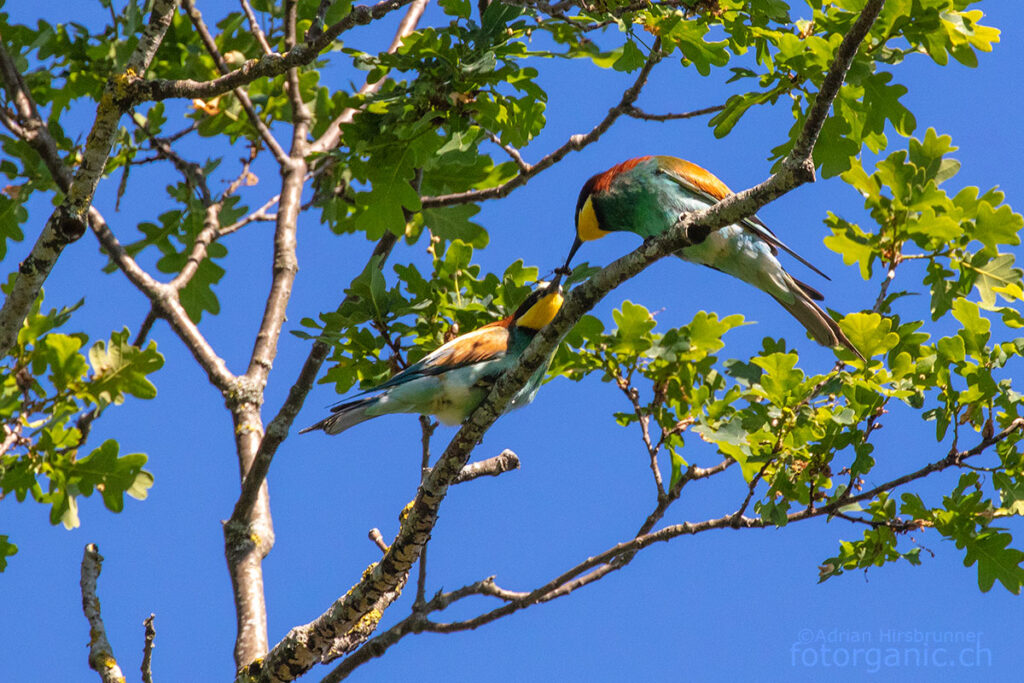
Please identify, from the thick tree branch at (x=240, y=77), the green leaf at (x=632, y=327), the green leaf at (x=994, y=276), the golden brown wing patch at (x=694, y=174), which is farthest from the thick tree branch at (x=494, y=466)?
the golden brown wing patch at (x=694, y=174)

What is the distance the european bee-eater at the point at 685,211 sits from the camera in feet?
16.1

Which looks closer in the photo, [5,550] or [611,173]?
→ [5,550]

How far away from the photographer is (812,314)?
16.0 feet

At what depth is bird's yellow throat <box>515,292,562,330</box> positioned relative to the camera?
463 cm

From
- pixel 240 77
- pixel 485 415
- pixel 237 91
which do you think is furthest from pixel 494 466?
pixel 237 91

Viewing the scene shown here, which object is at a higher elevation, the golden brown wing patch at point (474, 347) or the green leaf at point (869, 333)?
the golden brown wing patch at point (474, 347)

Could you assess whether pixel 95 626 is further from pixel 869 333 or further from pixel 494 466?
pixel 869 333

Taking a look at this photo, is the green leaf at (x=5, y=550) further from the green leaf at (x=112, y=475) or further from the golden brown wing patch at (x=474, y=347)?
the golden brown wing patch at (x=474, y=347)

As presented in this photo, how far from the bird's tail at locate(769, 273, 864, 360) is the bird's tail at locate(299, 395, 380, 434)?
6.62 feet

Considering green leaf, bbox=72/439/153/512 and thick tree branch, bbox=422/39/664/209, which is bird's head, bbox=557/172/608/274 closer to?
thick tree branch, bbox=422/39/664/209

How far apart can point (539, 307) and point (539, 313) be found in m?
0.03

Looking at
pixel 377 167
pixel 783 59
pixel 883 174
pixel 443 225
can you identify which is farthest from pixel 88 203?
pixel 883 174

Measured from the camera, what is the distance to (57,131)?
5395 millimetres

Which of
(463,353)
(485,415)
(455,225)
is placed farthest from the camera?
(455,225)
